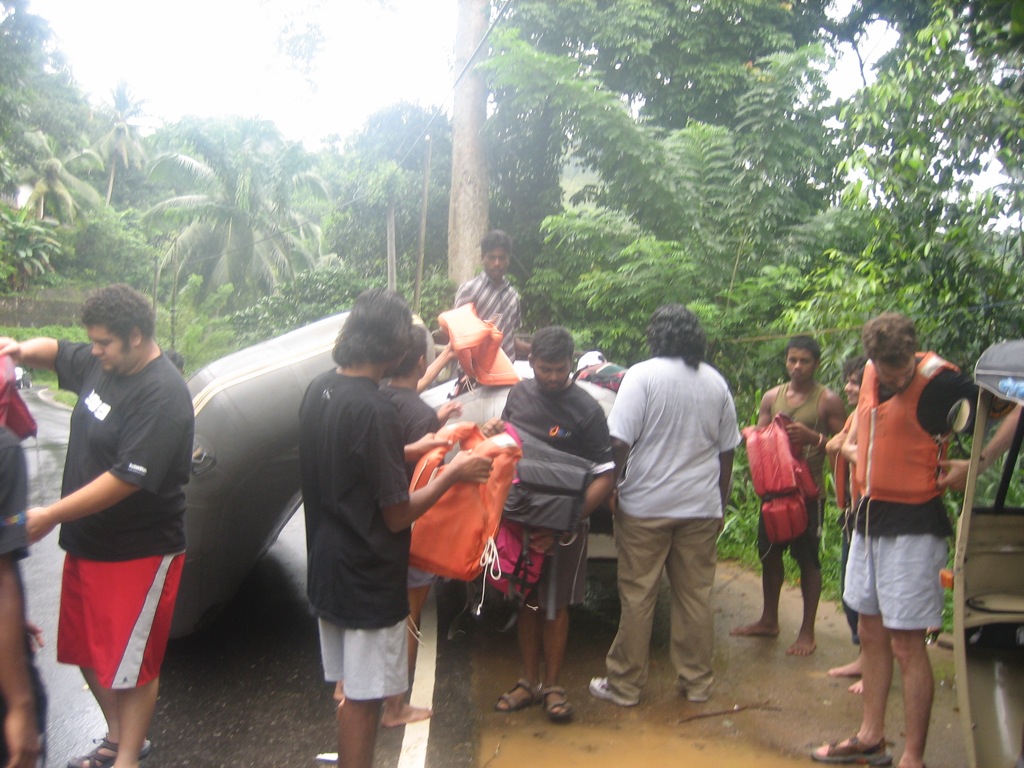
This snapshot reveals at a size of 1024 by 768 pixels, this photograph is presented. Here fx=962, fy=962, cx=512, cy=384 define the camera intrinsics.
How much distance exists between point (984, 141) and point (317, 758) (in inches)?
196

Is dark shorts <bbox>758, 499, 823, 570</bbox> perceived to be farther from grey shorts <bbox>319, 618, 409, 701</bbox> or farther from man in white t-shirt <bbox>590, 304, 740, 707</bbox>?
grey shorts <bbox>319, 618, 409, 701</bbox>

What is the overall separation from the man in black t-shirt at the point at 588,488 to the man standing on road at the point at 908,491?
1.21 metres

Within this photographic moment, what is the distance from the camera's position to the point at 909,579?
3783mm

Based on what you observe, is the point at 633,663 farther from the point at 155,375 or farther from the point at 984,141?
the point at 984,141

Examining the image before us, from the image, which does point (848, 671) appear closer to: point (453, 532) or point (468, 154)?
point (453, 532)

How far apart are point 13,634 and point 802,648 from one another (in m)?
4.25

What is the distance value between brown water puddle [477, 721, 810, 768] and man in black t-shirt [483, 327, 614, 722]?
17cm

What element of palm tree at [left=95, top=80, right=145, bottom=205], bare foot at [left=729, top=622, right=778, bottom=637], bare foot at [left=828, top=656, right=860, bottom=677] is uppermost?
palm tree at [left=95, top=80, right=145, bottom=205]

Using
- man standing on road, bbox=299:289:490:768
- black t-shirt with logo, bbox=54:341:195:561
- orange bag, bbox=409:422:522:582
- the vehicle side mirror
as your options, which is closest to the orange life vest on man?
the vehicle side mirror

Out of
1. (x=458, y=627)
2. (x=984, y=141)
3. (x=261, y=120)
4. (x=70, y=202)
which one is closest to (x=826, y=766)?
(x=458, y=627)

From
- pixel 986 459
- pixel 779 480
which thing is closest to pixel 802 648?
pixel 779 480

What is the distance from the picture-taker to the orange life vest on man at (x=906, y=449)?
12.5ft

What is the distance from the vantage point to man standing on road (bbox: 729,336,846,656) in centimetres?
542

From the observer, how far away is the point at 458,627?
607 cm
